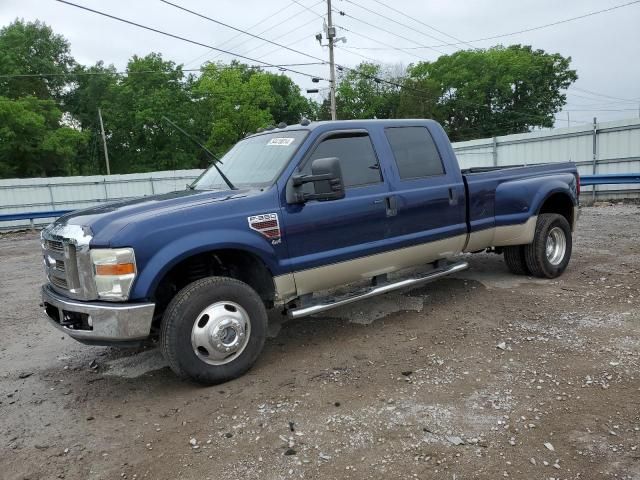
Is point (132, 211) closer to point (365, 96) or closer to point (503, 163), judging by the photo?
point (503, 163)

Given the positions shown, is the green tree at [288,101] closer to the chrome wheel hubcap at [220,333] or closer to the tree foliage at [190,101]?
the tree foliage at [190,101]

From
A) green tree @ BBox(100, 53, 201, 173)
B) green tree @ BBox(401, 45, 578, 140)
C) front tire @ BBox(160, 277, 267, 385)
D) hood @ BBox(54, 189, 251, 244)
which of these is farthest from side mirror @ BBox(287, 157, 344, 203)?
green tree @ BBox(401, 45, 578, 140)

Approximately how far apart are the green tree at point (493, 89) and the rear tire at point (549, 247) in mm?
51913

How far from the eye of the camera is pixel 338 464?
2682 millimetres

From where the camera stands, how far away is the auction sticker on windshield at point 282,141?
174 inches

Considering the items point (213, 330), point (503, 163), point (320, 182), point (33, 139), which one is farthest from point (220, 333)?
point (33, 139)

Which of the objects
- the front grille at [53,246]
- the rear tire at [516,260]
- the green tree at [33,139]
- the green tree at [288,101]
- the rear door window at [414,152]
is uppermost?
the green tree at [288,101]

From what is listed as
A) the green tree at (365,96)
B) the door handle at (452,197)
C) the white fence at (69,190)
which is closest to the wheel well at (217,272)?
the door handle at (452,197)

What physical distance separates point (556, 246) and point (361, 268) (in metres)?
3.18

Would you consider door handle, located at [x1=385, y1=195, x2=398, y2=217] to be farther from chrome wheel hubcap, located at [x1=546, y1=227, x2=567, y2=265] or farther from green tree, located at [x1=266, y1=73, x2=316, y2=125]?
green tree, located at [x1=266, y1=73, x2=316, y2=125]

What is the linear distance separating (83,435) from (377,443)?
1.92 m

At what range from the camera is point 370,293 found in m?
4.48

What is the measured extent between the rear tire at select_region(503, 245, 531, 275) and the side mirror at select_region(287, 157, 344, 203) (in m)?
3.08

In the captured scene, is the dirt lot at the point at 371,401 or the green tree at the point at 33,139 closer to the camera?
the dirt lot at the point at 371,401
